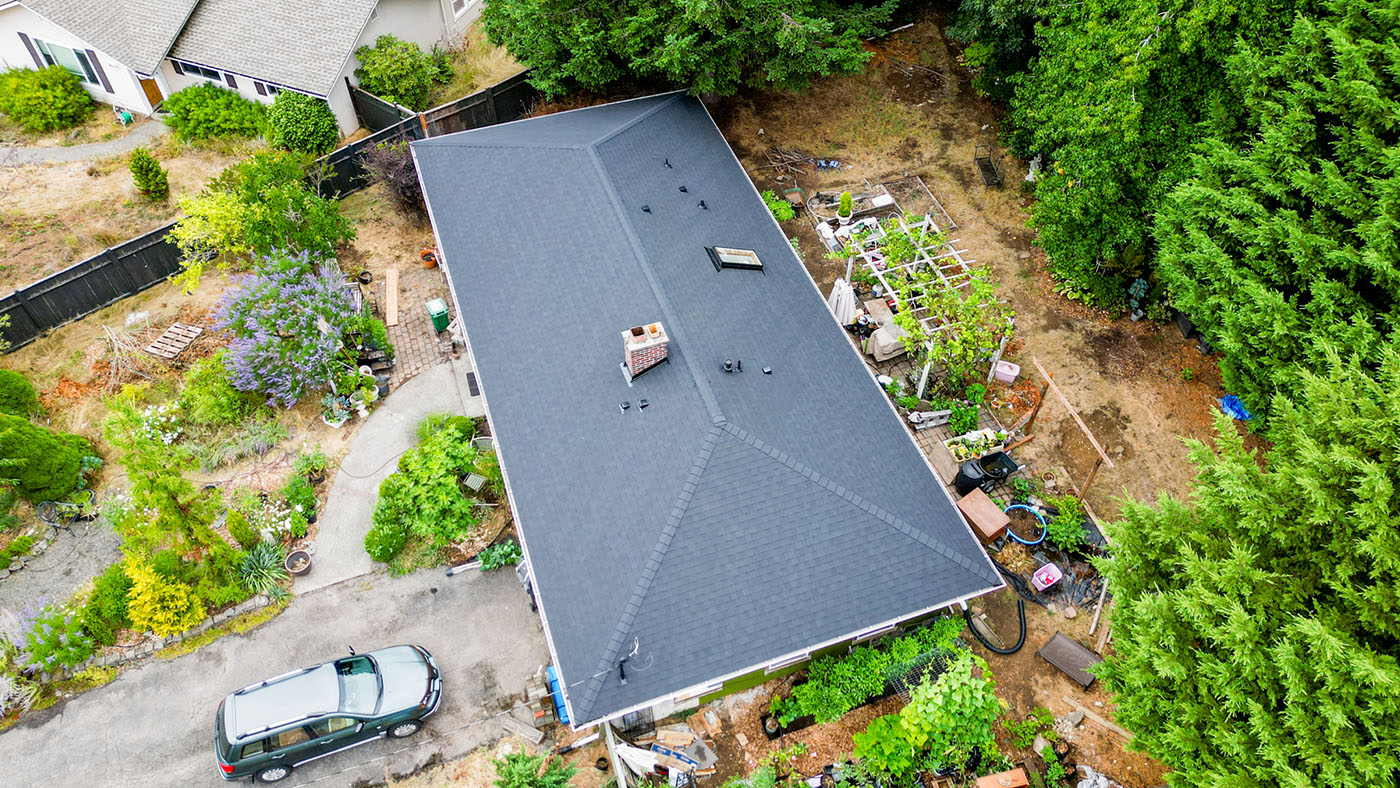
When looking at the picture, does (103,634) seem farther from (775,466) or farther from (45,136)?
(45,136)

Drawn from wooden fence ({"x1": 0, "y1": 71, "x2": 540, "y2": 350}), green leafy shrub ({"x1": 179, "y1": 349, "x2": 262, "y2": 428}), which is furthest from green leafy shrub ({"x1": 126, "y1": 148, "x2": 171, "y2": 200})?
green leafy shrub ({"x1": 179, "y1": 349, "x2": 262, "y2": 428})

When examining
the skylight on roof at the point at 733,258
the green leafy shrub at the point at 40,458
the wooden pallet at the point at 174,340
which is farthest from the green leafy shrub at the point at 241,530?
the skylight on roof at the point at 733,258

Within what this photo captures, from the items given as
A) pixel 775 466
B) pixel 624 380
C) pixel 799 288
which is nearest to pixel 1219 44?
pixel 799 288

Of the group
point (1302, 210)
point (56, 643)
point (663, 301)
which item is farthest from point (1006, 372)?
point (56, 643)

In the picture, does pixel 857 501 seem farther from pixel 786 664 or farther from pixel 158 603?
pixel 158 603

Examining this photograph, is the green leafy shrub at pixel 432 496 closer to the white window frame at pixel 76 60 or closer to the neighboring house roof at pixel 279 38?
the neighboring house roof at pixel 279 38

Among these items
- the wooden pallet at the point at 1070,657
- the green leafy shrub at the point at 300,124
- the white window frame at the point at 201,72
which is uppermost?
the white window frame at the point at 201,72

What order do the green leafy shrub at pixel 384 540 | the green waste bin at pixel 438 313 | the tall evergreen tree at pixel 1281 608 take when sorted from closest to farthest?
the tall evergreen tree at pixel 1281 608, the green leafy shrub at pixel 384 540, the green waste bin at pixel 438 313
